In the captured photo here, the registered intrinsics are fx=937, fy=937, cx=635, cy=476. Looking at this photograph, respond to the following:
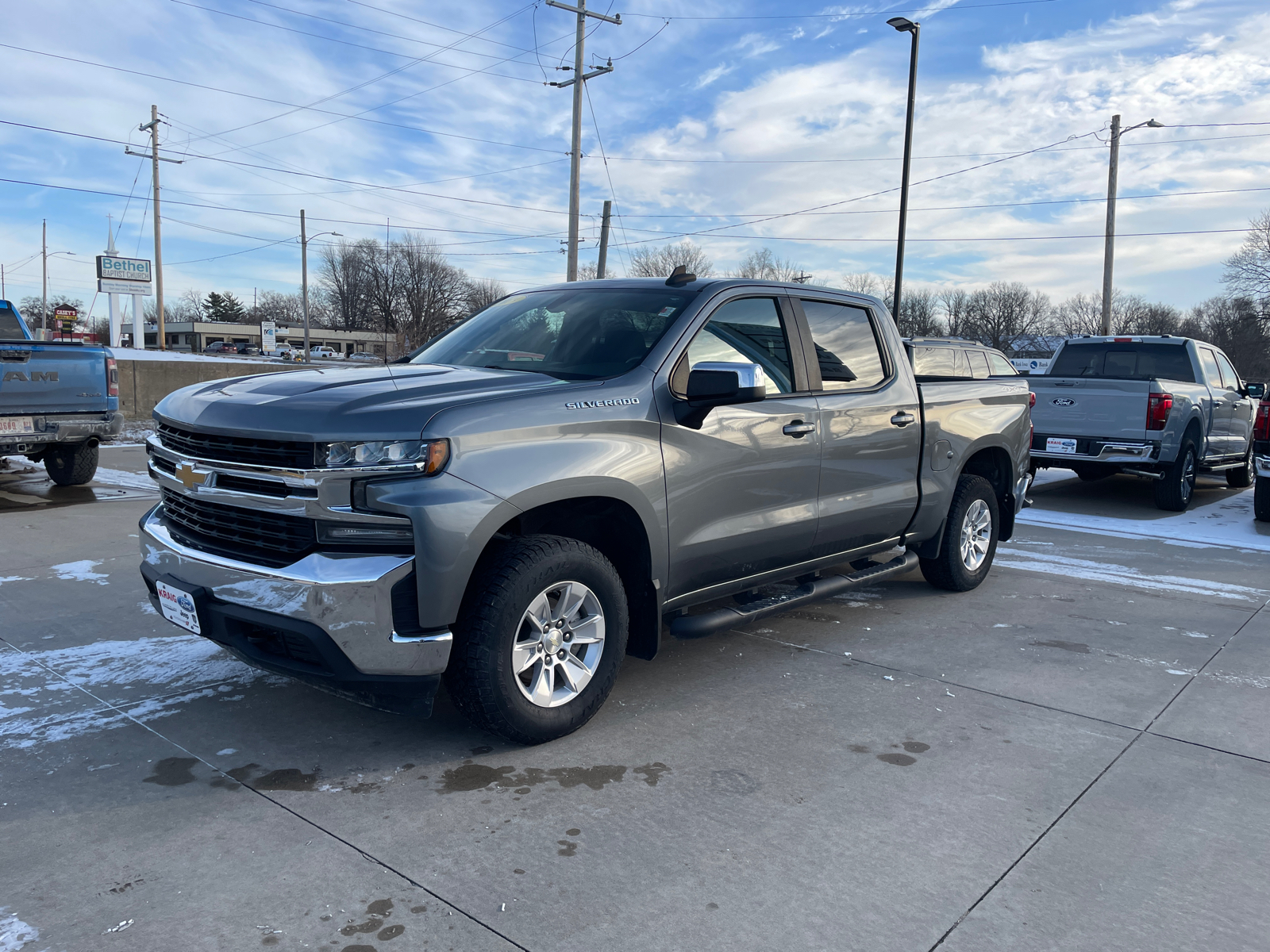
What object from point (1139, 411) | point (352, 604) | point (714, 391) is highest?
point (714, 391)

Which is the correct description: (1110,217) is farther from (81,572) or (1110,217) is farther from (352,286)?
(352,286)

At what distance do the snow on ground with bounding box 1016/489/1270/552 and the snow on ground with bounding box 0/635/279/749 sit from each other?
7.77 meters

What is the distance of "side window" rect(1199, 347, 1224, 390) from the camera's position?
11386 millimetres

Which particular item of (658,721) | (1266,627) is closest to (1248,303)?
(1266,627)

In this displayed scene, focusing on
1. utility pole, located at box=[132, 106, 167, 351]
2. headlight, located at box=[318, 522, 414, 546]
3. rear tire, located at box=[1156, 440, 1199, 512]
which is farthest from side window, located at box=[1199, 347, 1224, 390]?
utility pole, located at box=[132, 106, 167, 351]

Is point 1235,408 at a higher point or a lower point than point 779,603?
higher

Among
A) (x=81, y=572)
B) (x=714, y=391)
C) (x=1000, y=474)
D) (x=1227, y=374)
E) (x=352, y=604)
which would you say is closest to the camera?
(x=352, y=604)

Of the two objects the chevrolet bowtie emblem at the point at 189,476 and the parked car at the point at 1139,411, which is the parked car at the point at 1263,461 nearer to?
the parked car at the point at 1139,411

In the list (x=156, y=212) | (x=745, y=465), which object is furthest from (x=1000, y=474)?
(x=156, y=212)

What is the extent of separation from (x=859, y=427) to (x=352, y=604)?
292 cm

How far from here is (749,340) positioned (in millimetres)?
4520

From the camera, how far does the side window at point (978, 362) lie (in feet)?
47.3

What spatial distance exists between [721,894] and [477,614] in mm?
1250

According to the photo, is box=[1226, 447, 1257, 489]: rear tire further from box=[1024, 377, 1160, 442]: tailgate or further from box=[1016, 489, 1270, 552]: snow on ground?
box=[1024, 377, 1160, 442]: tailgate
